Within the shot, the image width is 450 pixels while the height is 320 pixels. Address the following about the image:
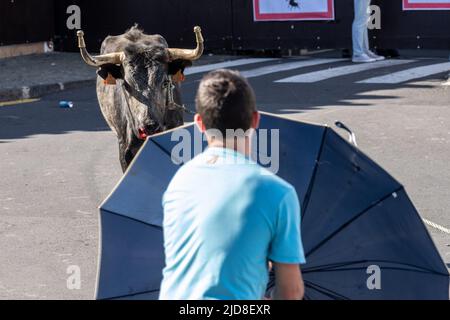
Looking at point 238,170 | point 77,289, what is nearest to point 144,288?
point 238,170

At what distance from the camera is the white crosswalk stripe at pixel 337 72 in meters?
19.0

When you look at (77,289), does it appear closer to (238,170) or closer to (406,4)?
(238,170)

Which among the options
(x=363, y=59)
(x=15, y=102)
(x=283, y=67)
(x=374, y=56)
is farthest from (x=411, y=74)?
(x=15, y=102)

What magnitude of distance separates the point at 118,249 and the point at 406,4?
16.6 meters

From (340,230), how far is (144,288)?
90 centimetres

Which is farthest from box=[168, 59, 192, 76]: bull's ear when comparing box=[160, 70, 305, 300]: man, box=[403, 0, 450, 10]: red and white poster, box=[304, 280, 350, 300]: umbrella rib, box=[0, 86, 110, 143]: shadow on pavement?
box=[403, 0, 450, 10]: red and white poster

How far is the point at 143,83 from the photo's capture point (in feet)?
31.6

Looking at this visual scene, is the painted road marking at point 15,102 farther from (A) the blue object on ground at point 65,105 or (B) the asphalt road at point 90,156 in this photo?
(A) the blue object on ground at point 65,105

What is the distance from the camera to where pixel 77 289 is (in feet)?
26.7
